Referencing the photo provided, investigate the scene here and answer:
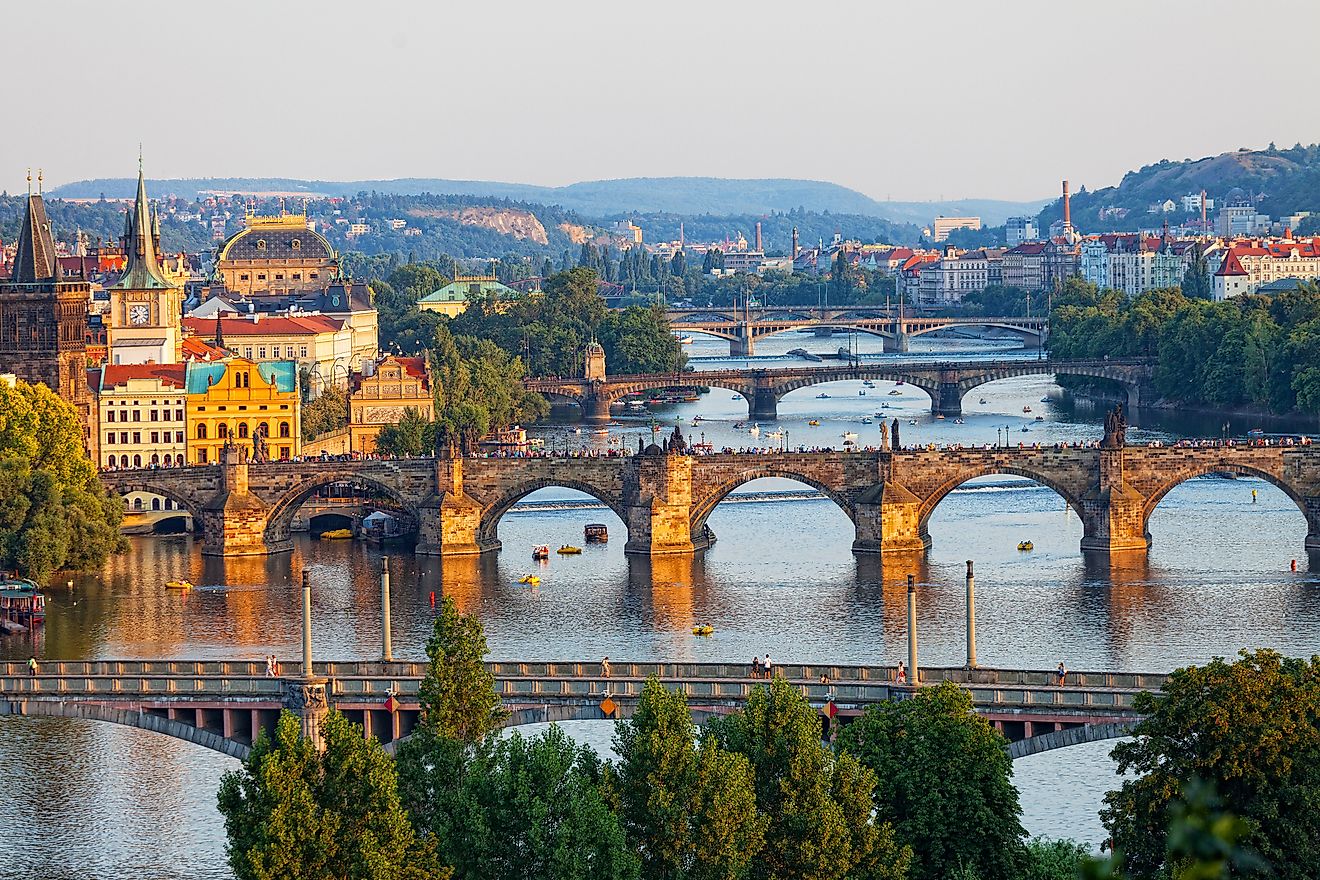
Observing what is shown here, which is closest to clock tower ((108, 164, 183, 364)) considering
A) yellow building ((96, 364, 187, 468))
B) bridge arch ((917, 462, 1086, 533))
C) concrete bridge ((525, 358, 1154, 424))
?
yellow building ((96, 364, 187, 468))

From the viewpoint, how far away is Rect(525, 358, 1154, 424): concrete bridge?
12238 cm

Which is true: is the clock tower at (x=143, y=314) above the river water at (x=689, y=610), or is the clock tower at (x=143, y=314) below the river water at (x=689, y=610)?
above

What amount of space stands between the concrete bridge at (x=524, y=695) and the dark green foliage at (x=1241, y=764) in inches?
222

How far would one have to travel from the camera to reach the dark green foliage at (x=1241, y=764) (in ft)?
113

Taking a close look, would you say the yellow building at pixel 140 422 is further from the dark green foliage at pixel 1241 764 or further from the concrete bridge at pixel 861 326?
the concrete bridge at pixel 861 326

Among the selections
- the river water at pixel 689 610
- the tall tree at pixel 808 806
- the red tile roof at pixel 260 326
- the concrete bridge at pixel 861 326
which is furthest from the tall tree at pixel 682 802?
the concrete bridge at pixel 861 326

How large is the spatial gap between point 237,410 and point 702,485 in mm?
20093

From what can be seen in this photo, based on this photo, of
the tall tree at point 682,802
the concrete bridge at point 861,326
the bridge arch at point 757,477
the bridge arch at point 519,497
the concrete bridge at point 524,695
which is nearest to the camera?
the tall tree at point 682,802

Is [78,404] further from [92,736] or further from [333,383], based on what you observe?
[92,736]

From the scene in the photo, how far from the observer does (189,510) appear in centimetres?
7875

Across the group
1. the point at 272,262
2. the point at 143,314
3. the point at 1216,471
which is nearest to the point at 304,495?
the point at 143,314

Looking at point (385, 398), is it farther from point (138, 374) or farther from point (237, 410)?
point (138, 374)

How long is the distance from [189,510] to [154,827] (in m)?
33.4

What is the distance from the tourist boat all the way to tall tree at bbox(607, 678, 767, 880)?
31980 millimetres
